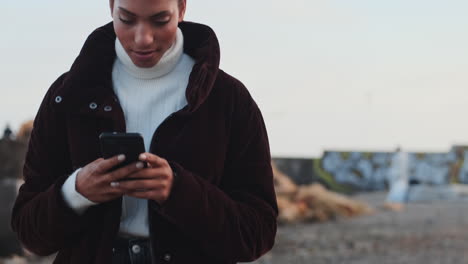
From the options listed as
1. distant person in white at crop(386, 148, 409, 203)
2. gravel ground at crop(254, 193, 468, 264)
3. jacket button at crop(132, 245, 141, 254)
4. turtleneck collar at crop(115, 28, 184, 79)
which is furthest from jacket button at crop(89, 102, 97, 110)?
distant person in white at crop(386, 148, 409, 203)

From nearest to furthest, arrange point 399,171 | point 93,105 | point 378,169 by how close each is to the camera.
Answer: point 93,105 → point 399,171 → point 378,169

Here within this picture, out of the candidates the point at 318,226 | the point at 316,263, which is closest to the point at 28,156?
the point at 316,263

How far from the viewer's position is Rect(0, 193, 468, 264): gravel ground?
29.2ft

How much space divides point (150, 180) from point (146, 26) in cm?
40

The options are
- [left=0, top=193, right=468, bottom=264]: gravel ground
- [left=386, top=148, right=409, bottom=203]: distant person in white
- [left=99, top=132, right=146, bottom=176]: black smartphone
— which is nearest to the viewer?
[left=99, top=132, right=146, bottom=176]: black smartphone

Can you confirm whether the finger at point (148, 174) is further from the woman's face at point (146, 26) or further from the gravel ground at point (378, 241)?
the gravel ground at point (378, 241)

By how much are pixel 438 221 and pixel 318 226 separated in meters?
2.84

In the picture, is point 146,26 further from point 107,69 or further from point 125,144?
point 125,144

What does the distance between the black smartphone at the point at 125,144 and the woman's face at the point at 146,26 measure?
0.31 metres

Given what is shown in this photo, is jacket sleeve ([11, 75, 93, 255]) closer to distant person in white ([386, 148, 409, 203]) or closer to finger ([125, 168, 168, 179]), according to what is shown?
finger ([125, 168, 168, 179])

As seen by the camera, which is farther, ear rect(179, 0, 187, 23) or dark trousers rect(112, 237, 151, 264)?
ear rect(179, 0, 187, 23)

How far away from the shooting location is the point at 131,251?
1.73 m

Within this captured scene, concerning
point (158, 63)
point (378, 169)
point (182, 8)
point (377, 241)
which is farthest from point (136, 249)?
point (378, 169)

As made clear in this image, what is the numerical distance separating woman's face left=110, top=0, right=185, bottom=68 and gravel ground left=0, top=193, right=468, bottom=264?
6.85 m
